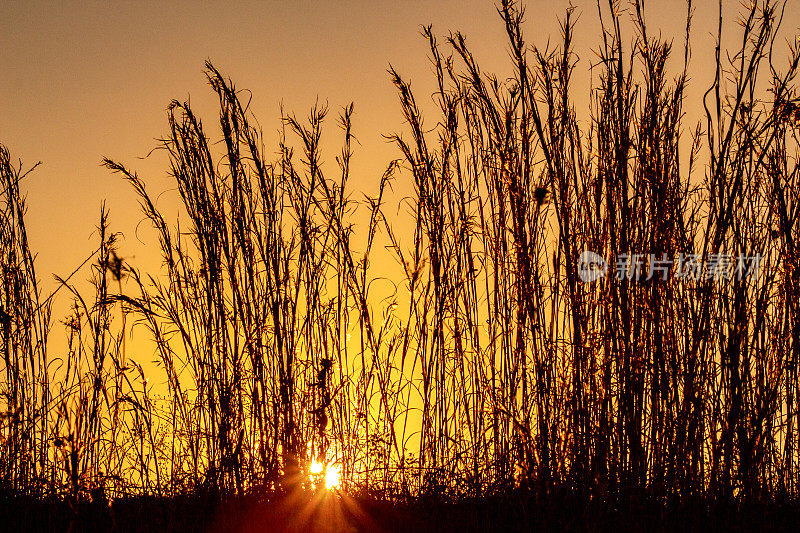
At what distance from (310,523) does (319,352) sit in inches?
16.2

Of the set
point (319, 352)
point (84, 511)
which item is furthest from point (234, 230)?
point (84, 511)

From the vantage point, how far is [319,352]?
2.05 m

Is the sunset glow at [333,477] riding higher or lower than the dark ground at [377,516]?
higher

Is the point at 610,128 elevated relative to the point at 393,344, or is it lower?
elevated

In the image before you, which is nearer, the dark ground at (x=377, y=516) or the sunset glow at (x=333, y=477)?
the dark ground at (x=377, y=516)

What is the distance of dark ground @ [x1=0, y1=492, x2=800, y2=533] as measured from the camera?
73.0 inches

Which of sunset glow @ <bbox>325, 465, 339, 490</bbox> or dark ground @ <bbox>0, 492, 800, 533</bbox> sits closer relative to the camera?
dark ground @ <bbox>0, 492, 800, 533</bbox>

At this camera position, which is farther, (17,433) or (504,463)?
(17,433)

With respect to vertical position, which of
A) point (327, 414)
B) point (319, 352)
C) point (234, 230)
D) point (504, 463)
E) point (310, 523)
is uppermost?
point (234, 230)

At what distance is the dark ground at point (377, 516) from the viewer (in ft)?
6.08

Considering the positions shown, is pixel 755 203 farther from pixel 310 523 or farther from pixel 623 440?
pixel 310 523

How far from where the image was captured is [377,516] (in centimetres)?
197

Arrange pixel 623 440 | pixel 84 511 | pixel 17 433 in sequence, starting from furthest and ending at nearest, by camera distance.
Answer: pixel 17 433, pixel 84 511, pixel 623 440

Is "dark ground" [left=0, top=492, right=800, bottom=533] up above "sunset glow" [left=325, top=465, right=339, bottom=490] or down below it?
below
